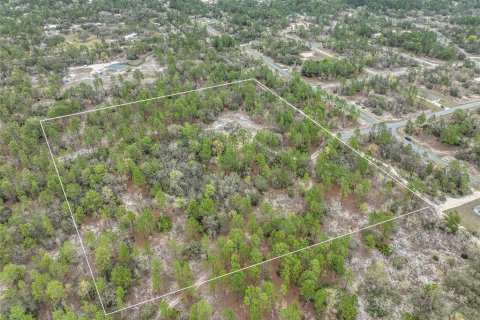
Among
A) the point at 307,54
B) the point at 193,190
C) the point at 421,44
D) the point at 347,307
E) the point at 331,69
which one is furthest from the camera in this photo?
the point at 421,44

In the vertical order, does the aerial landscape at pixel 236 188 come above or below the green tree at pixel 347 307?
below

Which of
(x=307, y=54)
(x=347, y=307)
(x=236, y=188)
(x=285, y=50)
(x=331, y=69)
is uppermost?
(x=347, y=307)

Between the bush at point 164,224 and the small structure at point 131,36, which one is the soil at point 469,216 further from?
the small structure at point 131,36

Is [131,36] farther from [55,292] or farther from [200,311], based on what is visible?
[200,311]

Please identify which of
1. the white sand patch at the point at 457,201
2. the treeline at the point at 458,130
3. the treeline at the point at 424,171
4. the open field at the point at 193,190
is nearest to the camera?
the open field at the point at 193,190

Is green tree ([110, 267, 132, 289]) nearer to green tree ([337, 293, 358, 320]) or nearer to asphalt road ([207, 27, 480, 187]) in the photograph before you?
green tree ([337, 293, 358, 320])

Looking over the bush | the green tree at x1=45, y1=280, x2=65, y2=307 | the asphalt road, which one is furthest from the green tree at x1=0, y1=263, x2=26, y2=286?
the asphalt road

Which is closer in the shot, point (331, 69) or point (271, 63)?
point (331, 69)

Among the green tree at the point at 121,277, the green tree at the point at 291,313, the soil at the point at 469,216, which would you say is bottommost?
the green tree at the point at 121,277

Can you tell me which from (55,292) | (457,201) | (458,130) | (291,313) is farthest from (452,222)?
(55,292)

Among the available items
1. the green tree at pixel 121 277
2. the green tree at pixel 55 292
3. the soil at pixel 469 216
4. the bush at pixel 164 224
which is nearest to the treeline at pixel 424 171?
the soil at pixel 469 216
